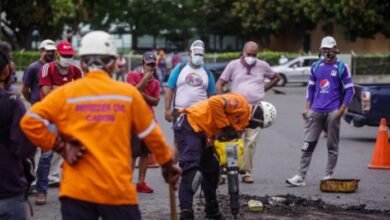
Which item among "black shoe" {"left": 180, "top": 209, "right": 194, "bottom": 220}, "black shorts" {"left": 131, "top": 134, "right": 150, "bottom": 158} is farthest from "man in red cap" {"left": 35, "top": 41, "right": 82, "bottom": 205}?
"black shoe" {"left": 180, "top": 209, "right": 194, "bottom": 220}

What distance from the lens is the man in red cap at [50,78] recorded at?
10.2 metres

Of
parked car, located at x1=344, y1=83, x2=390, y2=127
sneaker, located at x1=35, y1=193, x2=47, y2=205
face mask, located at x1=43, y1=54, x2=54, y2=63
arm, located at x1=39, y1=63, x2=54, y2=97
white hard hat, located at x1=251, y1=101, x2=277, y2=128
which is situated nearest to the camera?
white hard hat, located at x1=251, y1=101, x2=277, y2=128

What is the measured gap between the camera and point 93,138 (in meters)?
5.44

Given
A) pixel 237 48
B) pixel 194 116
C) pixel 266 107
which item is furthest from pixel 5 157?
pixel 237 48

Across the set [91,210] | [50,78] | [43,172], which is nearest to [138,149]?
[43,172]

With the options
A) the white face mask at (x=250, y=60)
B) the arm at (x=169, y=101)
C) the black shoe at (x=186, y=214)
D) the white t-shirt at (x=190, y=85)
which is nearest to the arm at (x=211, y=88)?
the white t-shirt at (x=190, y=85)

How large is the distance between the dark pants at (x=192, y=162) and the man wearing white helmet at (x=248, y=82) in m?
3.03

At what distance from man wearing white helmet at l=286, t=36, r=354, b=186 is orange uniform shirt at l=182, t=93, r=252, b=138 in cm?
303

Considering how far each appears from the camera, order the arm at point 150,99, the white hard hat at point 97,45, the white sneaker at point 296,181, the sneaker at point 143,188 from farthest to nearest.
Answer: the white sneaker at point 296,181, the arm at point 150,99, the sneaker at point 143,188, the white hard hat at point 97,45

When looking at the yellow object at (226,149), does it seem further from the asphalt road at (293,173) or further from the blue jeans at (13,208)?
the blue jeans at (13,208)

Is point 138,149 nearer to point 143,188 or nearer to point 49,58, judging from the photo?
point 143,188

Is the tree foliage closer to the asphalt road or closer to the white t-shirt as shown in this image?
the asphalt road

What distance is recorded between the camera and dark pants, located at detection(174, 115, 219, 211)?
876 cm

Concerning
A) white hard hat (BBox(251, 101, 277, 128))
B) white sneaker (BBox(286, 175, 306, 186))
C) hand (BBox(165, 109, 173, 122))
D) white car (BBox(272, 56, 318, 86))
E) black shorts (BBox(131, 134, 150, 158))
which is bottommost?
white car (BBox(272, 56, 318, 86))
